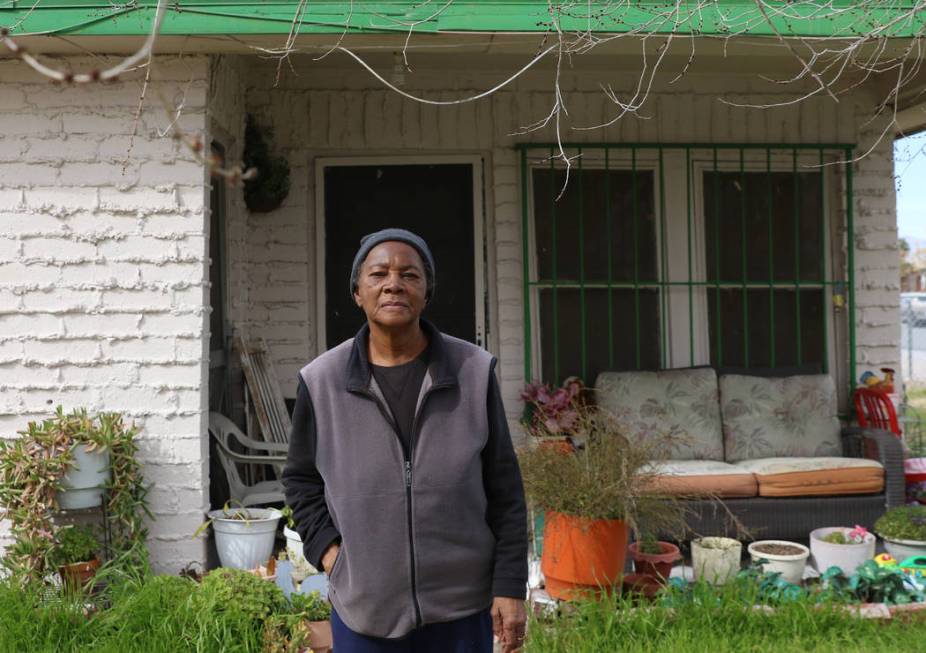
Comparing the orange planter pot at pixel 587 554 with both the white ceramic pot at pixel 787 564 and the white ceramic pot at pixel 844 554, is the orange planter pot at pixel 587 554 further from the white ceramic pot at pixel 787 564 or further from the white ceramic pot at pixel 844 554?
the white ceramic pot at pixel 844 554

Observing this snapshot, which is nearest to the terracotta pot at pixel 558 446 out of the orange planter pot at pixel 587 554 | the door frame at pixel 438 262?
the orange planter pot at pixel 587 554

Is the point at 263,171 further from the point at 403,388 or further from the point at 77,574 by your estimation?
the point at 403,388

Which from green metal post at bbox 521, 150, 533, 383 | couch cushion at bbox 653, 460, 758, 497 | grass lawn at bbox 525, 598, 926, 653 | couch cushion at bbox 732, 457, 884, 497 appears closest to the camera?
grass lawn at bbox 525, 598, 926, 653

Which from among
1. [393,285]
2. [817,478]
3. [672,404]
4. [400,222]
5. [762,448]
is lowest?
[817,478]

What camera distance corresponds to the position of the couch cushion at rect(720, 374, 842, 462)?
18.9 ft

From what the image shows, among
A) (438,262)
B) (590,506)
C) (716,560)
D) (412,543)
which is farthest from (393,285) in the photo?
(438,262)

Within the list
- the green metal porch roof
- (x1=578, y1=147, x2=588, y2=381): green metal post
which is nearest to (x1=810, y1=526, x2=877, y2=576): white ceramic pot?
(x1=578, y1=147, x2=588, y2=381): green metal post

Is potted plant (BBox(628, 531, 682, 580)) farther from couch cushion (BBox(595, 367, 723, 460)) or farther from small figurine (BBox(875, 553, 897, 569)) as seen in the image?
couch cushion (BBox(595, 367, 723, 460))

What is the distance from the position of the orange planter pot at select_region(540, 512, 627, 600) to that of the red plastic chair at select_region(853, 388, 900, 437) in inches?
103

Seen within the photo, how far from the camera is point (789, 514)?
5.17m

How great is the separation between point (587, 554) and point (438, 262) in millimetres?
2695

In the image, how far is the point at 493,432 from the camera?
7.89 feet

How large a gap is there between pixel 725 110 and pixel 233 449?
12.5 feet

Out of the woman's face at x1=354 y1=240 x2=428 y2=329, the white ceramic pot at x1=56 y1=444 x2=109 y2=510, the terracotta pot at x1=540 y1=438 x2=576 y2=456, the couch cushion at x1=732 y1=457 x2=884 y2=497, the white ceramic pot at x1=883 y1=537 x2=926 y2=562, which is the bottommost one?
the white ceramic pot at x1=883 y1=537 x2=926 y2=562
